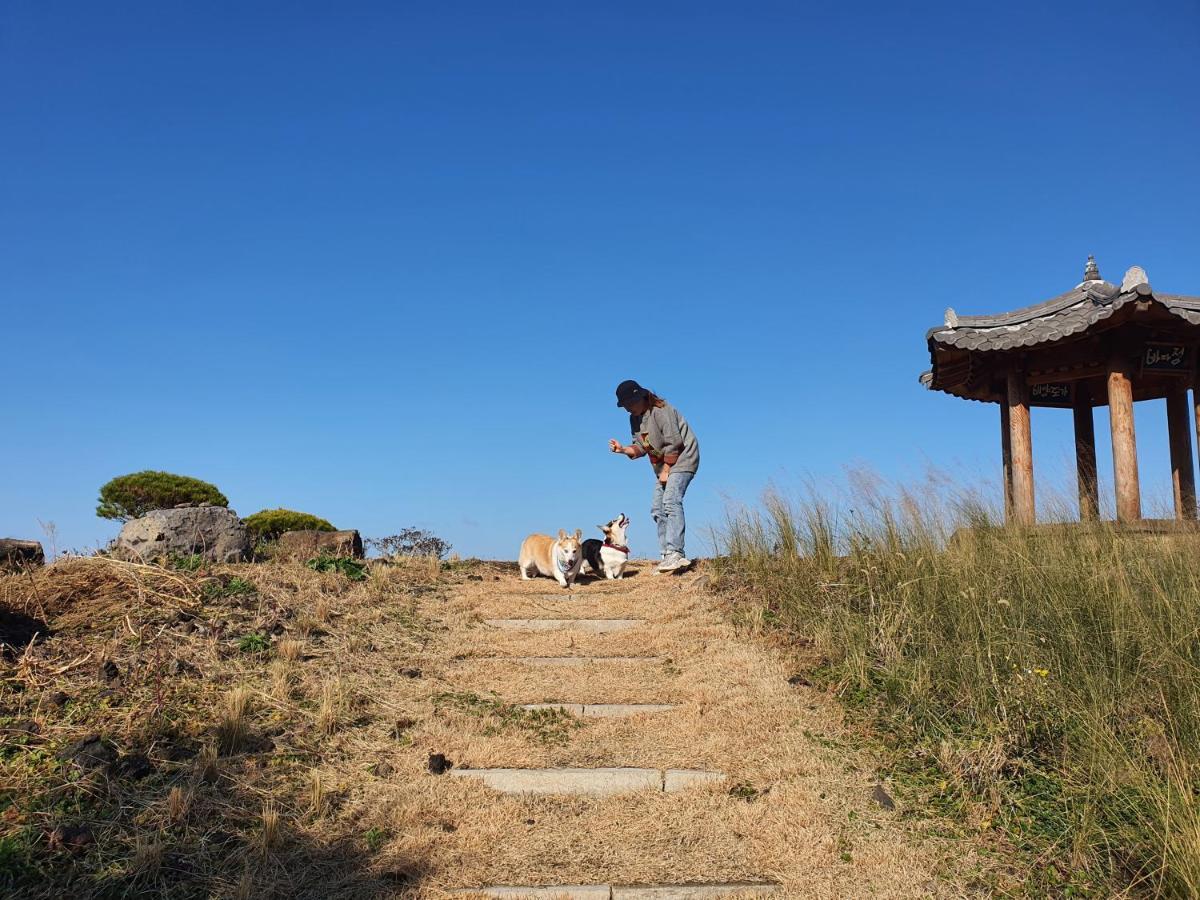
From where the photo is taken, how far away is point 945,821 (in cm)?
489

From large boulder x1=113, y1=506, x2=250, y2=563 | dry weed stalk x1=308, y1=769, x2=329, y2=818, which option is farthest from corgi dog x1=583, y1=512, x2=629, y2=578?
dry weed stalk x1=308, y1=769, x2=329, y2=818

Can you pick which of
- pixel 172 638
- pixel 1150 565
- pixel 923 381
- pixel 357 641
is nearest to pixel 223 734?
pixel 172 638

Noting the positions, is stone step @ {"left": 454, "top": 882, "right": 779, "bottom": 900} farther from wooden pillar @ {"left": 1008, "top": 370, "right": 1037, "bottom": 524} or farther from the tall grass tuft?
wooden pillar @ {"left": 1008, "top": 370, "right": 1037, "bottom": 524}

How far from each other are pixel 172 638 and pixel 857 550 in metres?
6.31

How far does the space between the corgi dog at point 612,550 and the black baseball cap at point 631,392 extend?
1640mm

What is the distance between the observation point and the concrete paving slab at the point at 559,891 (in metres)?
4.23

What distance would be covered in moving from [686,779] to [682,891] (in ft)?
4.16

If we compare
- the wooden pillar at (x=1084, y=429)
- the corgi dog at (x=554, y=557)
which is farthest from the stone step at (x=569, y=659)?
the wooden pillar at (x=1084, y=429)

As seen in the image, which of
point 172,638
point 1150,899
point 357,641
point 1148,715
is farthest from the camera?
point 357,641

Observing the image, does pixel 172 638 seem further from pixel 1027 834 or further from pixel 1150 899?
pixel 1150 899

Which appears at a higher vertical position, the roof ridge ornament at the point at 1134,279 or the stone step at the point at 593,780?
the roof ridge ornament at the point at 1134,279

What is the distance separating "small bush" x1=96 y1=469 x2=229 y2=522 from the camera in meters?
16.7

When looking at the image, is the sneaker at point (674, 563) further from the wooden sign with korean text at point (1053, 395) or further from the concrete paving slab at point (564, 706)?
the wooden sign with korean text at point (1053, 395)

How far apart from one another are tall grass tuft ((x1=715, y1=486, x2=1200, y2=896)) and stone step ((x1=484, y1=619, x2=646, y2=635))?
150 cm
